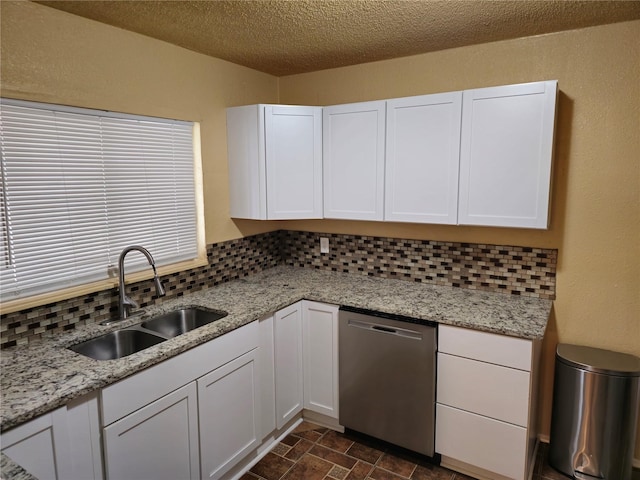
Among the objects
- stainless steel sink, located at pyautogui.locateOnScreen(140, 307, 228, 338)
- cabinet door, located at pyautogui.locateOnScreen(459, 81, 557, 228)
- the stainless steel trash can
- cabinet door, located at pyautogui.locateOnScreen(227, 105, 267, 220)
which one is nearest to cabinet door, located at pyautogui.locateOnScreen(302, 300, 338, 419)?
stainless steel sink, located at pyautogui.locateOnScreen(140, 307, 228, 338)

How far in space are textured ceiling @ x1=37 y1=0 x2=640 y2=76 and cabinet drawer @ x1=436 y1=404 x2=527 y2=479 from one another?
2029 mm

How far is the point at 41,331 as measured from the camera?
1.97 m

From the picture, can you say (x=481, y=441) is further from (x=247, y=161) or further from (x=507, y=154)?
(x=247, y=161)

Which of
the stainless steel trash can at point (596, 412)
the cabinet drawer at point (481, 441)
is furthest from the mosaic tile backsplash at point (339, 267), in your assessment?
the cabinet drawer at point (481, 441)

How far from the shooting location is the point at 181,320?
96.9 inches

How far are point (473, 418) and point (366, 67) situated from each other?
2.30m

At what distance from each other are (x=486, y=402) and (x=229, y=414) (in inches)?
52.5

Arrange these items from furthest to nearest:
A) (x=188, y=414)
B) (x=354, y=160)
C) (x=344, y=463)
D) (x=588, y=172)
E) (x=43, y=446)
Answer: (x=354, y=160) → (x=344, y=463) → (x=588, y=172) → (x=188, y=414) → (x=43, y=446)

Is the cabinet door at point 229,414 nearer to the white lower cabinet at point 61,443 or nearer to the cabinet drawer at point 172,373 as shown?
the cabinet drawer at point 172,373

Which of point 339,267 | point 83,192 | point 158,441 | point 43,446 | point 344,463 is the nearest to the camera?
point 43,446

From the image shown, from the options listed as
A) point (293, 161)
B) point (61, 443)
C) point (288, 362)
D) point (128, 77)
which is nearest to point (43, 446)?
point (61, 443)

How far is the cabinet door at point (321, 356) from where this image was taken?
2.65 meters

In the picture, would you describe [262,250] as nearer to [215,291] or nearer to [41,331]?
[215,291]

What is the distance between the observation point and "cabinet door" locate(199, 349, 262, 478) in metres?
2.09
